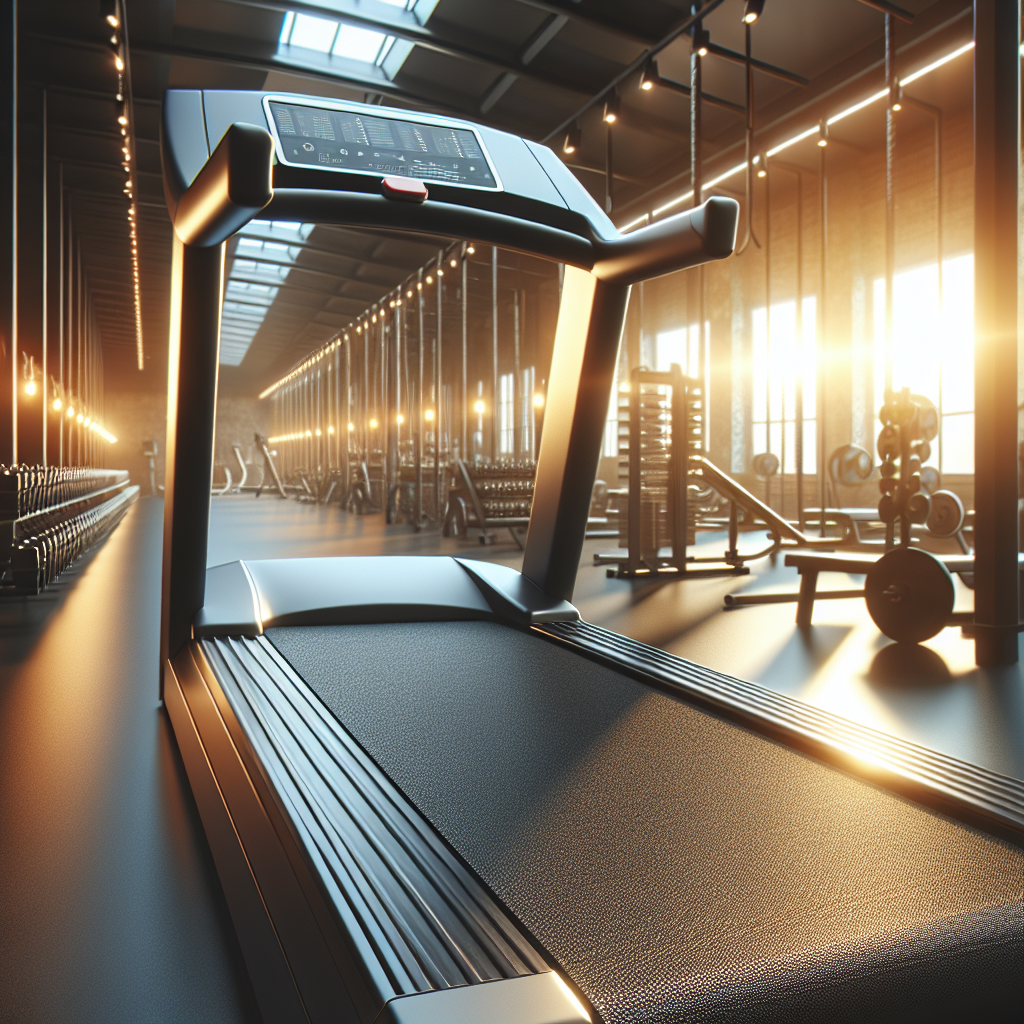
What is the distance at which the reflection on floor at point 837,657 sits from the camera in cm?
200

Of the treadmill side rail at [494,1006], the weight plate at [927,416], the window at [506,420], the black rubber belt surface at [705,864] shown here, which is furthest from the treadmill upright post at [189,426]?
the window at [506,420]

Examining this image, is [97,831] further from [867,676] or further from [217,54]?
[217,54]

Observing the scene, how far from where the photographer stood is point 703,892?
2.74 ft

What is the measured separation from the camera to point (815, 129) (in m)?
8.21

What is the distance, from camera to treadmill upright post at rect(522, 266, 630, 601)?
233 cm

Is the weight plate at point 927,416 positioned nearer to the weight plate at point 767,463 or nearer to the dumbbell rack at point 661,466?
the dumbbell rack at point 661,466

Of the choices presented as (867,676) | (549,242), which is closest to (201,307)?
(549,242)

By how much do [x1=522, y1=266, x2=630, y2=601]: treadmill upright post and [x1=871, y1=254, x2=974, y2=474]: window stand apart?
677 cm

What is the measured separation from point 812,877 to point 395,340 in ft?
34.3

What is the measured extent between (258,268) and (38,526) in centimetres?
1056

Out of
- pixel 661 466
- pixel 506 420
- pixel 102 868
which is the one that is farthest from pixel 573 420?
pixel 506 420

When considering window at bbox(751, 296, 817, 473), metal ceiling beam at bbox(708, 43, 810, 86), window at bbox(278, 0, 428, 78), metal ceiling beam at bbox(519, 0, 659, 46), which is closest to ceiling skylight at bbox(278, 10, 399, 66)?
window at bbox(278, 0, 428, 78)

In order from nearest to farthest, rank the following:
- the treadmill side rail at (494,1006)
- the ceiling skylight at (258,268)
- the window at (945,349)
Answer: the treadmill side rail at (494,1006) < the window at (945,349) < the ceiling skylight at (258,268)

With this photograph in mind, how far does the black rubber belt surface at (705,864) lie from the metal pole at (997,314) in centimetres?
168
